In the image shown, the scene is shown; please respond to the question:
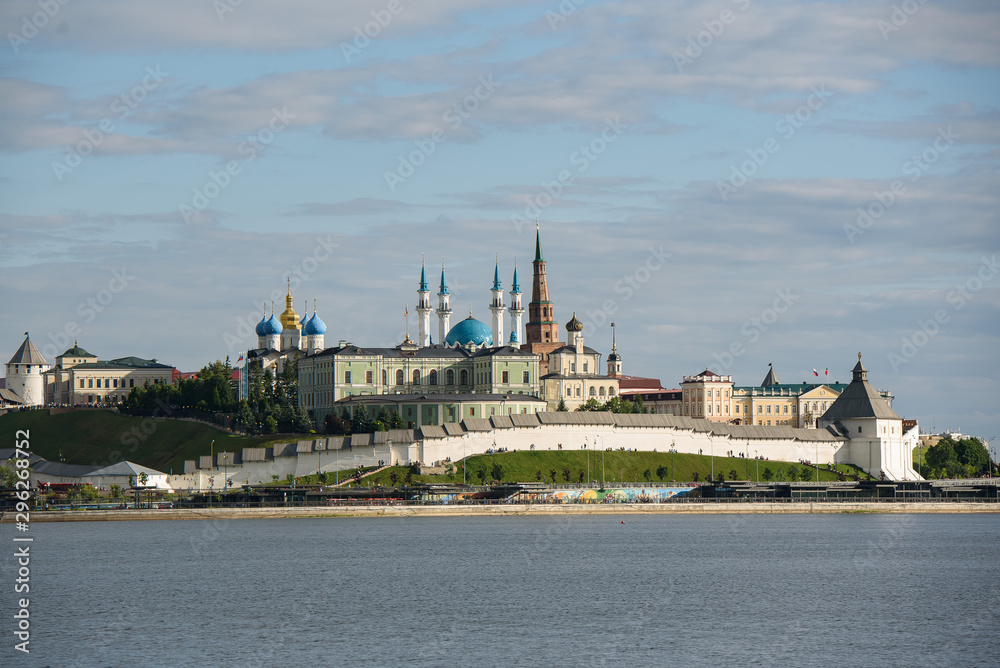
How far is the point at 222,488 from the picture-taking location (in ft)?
302

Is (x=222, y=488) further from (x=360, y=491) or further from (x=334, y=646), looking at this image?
(x=334, y=646)

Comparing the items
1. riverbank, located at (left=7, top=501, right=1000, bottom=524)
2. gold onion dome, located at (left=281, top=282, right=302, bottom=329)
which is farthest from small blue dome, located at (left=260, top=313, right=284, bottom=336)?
riverbank, located at (left=7, top=501, right=1000, bottom=524)

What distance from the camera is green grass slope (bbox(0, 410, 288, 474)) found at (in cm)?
10506

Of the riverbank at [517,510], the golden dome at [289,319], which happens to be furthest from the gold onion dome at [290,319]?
the riverbank at [517,510]

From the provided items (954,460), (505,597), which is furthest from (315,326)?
(505,597)

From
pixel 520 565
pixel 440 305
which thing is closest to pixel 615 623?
pixel 520 565

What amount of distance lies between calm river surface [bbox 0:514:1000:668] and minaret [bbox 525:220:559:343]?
6479 centimetres

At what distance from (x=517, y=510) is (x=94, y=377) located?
77481mm

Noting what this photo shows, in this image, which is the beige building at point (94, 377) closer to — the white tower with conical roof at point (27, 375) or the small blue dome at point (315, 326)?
the white tower with conical roof at point (27, 375)

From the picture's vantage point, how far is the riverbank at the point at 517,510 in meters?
78.2

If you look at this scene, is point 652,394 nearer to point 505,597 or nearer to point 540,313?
point 540,313

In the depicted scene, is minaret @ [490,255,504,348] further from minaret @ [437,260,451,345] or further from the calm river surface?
the calm river surface

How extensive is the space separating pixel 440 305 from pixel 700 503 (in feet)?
164

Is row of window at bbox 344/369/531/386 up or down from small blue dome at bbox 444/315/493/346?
down
